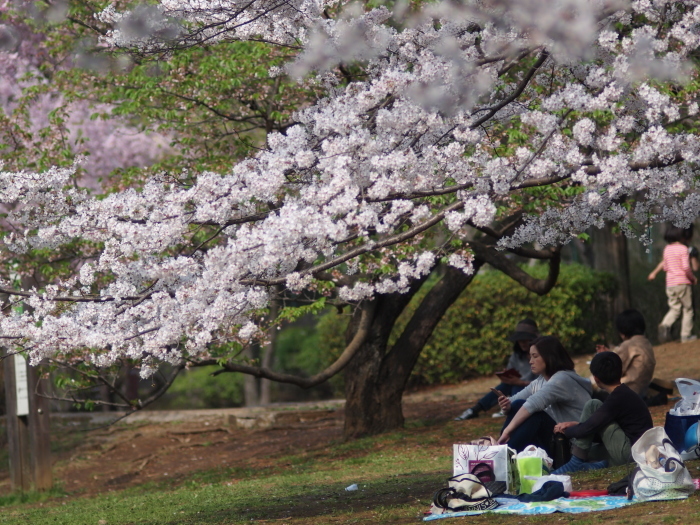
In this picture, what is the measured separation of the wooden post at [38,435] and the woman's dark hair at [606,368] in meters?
5.46

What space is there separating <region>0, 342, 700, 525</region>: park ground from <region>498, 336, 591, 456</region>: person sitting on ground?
53 centimetres

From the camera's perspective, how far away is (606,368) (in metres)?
6.21

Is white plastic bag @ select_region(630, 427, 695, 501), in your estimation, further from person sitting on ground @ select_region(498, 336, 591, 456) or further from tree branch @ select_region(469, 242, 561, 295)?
tree branch @ select_region(469, 242, 561, 295)

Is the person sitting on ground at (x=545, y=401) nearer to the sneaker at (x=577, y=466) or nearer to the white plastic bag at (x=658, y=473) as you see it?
the sneaker at (x=577, y=466)

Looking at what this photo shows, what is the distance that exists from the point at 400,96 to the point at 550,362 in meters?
2.75

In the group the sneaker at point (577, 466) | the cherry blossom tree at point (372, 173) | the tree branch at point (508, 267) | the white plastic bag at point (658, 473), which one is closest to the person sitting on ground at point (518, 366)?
the tree branch at point (508, 267)

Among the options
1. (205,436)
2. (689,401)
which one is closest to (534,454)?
(689,401)

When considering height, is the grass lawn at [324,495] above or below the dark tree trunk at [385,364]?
below

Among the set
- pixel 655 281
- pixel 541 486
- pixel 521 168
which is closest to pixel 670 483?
pixel 541 486

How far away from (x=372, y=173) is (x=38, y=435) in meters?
6.11

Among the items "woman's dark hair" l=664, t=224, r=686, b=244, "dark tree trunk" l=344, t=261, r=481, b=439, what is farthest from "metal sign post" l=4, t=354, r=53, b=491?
"woman's dark hair" l=664, t=224, r=686, b=244

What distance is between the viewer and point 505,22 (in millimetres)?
5234

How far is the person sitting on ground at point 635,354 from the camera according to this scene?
325 inches

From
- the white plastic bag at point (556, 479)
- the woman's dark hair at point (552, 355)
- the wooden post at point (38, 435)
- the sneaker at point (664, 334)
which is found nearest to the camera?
the white plastic bag at point (556, 479)
